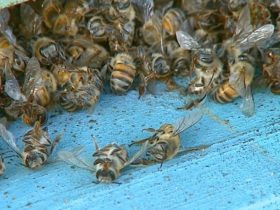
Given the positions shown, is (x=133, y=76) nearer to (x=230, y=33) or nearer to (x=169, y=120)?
(x=169, y=120)

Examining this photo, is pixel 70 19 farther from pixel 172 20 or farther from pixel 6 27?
pixel 172 20

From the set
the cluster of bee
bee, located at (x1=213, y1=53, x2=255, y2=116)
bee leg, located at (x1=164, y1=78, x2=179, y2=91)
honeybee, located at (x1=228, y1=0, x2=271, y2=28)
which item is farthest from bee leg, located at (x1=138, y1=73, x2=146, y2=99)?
honeybee, located at (x1=228, y1=0, x2=271, y2=28)

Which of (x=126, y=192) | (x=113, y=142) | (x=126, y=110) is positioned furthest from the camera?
(x=126, y=110)

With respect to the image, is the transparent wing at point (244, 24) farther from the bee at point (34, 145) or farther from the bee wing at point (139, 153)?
the bee at point (34, 145)

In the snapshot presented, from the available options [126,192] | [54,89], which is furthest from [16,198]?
[54,89]

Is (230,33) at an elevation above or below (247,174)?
above

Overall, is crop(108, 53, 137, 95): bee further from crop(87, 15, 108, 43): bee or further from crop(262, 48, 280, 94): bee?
crop(262, 48, 280, 94): bee
